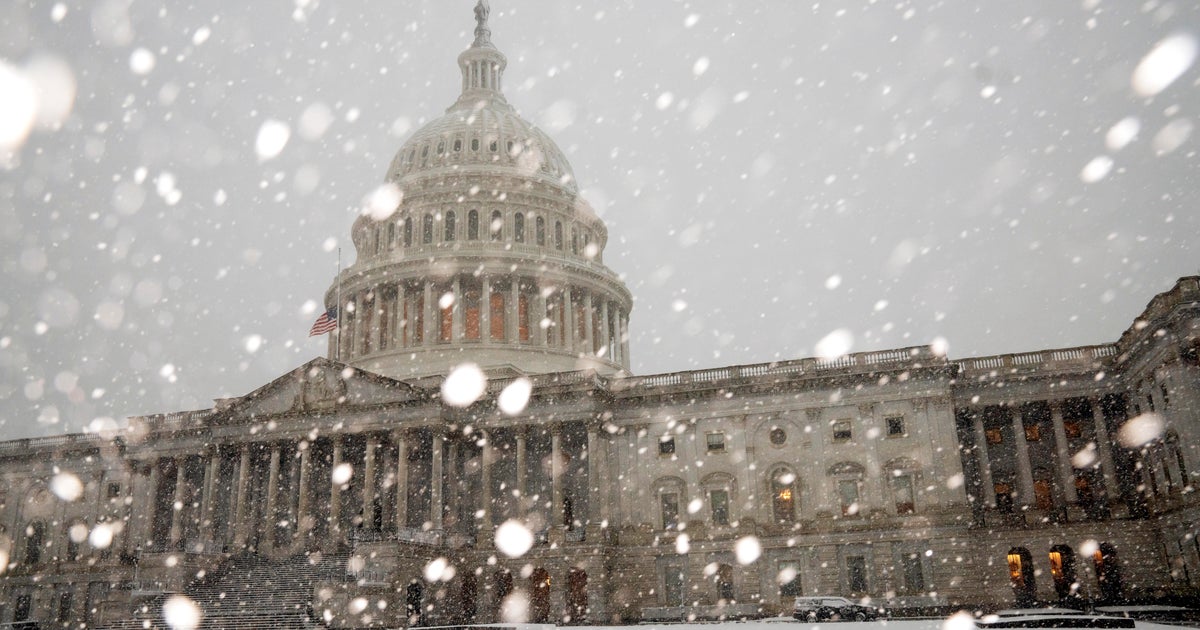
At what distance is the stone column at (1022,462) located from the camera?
49.7m

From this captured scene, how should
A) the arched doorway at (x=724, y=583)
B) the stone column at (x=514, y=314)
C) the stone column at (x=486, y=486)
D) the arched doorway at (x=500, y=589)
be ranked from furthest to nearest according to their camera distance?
the stone column at (x=514, y=314), the stone column at (x=486, y=486), the arched doorway at (x=500, y=589), the arched doorway at (x=724, y=583)

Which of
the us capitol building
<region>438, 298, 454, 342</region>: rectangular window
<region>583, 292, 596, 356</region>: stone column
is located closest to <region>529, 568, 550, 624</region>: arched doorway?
the us capitol building

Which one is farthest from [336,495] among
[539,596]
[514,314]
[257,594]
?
[514,314]

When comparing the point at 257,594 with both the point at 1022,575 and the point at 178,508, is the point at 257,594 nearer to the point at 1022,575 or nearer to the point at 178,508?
the point at 178,508

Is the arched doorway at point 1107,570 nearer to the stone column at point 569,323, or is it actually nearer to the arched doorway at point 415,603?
the arched doorway at point 415,603

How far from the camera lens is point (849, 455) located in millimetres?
50438

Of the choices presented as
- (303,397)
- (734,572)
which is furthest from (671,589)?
(303,397)

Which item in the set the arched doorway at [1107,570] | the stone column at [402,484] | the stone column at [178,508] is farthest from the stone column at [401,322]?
the arched doorway at [1107,570]

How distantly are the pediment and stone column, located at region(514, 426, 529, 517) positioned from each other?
6.02 m

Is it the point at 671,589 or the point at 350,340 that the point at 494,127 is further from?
the point at 671,589

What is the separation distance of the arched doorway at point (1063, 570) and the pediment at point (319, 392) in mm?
34382

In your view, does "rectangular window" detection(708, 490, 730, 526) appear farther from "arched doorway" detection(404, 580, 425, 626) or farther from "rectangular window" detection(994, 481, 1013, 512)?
"arched doorway" detection(404, 580, 425, 626)

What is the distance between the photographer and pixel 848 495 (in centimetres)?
5012

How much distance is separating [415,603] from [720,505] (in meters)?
16.6
